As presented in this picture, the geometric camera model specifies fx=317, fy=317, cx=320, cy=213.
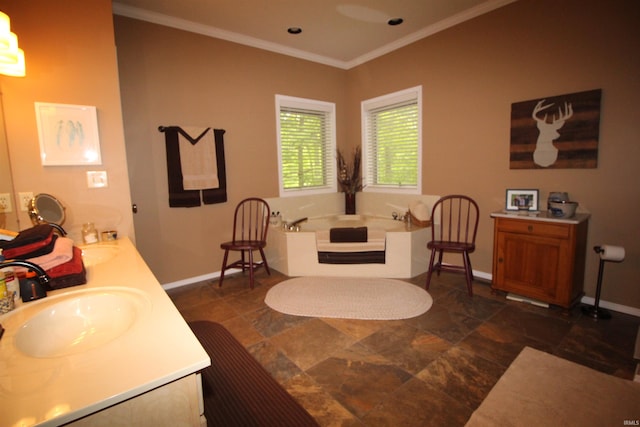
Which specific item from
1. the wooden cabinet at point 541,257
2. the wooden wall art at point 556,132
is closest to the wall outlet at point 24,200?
the wooden cabinet at point 541,257

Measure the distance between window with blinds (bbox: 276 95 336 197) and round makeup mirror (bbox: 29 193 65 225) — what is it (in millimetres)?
2376

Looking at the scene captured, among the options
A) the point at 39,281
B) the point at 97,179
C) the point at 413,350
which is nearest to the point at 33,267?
the point at 39,281

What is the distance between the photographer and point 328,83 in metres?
4.43

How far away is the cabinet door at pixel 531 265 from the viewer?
8.30 ft

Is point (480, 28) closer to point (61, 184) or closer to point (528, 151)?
point (528, 151)

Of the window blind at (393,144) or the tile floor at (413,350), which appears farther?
the window blind at (393,144)

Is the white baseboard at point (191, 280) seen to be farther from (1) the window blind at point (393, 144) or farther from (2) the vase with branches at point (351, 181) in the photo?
(1) the window blind at point (393, 144)

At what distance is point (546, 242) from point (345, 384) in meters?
1.99

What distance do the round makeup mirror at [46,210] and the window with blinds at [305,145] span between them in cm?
238

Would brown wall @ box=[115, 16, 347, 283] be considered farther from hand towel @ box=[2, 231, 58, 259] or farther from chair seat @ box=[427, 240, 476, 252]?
chair seat @ box=[427, 240, 476, 252]

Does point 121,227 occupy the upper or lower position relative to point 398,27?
lower

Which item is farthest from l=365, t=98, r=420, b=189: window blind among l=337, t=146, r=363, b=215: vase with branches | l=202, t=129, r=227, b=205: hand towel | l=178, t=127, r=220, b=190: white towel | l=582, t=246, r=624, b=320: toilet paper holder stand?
l=178, t=127, r=220, b=190: white towel

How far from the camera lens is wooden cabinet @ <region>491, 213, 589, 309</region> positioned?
2.47 m

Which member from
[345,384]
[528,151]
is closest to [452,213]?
[528,151]
